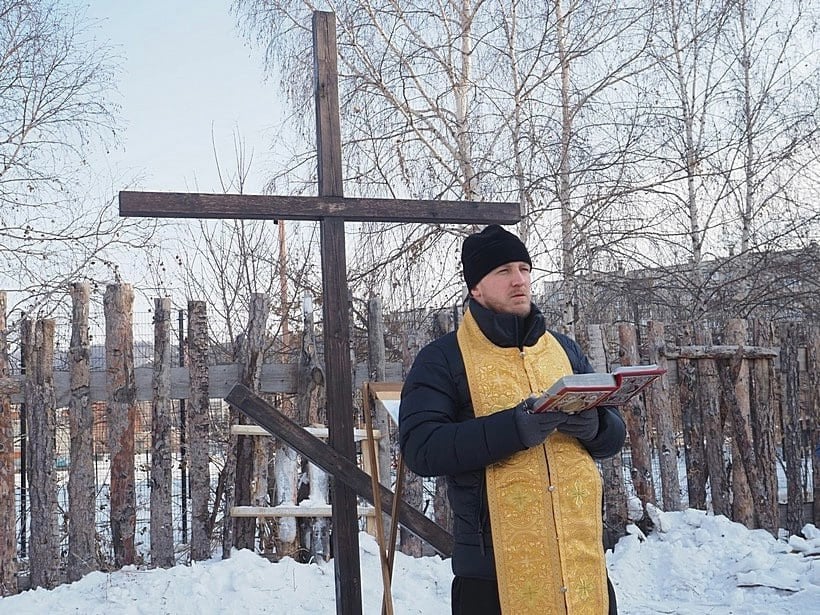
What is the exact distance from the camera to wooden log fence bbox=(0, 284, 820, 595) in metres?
4.88

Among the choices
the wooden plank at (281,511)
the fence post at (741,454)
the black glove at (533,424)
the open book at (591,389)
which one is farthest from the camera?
the fence post at (741,454)

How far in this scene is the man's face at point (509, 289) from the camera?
264 centimetres

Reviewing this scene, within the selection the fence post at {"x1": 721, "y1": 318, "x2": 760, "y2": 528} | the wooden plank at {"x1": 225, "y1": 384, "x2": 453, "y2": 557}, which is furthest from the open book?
the fence post at {"x1": 721, "y1": 318, "x2": 760, "y2": 528}

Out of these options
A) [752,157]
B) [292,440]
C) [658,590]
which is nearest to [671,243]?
[752,157]

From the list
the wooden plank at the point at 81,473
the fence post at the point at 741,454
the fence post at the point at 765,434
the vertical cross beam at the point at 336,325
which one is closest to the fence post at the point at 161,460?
the wooden plank at the point at 81,473

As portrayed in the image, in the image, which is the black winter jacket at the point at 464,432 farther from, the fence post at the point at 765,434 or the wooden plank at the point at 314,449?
the fence post at the point at 765,434

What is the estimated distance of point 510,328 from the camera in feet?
8.61

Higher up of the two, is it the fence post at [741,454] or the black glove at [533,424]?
the black glove at [533,424]

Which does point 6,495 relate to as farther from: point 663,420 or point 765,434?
point 765,434

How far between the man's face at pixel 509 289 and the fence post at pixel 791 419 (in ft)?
15.7

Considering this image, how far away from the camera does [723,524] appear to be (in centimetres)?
578

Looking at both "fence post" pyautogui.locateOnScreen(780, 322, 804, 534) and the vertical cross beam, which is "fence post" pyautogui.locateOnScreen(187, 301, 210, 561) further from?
"fence post" pyautogui.locateOnScreen(780, 322, 804, 534)

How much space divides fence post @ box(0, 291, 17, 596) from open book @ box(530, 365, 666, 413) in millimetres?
3739

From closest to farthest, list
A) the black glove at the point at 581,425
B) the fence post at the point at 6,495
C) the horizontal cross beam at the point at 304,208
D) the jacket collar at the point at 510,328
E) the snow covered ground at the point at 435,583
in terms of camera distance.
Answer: the black glove at the point at 581,425, the jacket collar at the point at 510,328, the horizontal cross beam at the point at 304,208, the snow covered ground at the point at 435,583, the fence post at the point at 6,495
